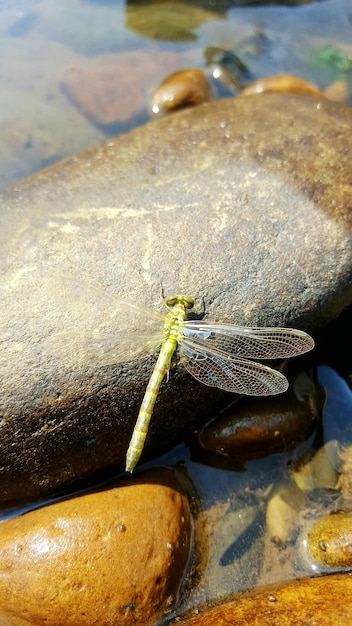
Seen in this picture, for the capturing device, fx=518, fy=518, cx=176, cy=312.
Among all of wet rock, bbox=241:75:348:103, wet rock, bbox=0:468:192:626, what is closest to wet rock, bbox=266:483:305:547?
wet rock, bbox=0:468:192:626

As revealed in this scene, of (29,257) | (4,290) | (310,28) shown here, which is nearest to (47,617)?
(4,290)

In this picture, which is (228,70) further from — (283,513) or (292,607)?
(292,607)

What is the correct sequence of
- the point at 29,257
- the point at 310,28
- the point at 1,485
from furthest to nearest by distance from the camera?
the point at 310,28 → the point at 29,257 → the point at 1,485

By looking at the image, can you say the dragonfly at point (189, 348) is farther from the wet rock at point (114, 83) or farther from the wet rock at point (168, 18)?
the wet rock at point (168, 18)

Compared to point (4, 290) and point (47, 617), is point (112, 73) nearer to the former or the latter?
point (4, 290)

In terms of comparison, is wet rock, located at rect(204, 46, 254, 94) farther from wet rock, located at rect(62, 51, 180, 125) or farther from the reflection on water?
wet rock, located at rect(62, 51, 180, 125)

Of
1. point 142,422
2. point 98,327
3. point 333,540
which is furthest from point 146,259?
point 333,540
